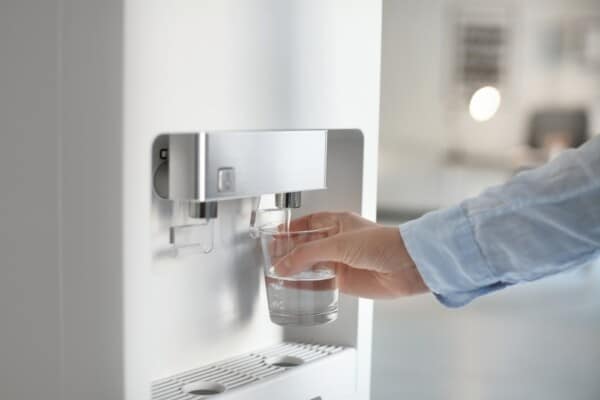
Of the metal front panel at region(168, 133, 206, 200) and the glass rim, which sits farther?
the glass rim

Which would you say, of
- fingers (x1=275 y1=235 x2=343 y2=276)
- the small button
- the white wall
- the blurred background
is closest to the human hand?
fingers (x1=275 y1=235 x2=343 y2=276)

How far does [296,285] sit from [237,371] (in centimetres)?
9

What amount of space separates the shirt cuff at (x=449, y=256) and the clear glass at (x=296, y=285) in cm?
9

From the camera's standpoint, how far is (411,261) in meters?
0.79

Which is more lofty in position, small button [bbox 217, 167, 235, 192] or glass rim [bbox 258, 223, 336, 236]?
small button [bbox 217, 167, 235, 192]

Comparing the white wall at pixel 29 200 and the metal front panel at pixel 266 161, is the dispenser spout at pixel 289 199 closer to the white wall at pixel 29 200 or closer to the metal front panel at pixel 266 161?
the metal front panel at pixel 266 161

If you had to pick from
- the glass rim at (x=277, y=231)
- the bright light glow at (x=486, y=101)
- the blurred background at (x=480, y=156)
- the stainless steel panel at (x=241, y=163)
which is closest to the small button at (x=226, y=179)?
the stainless steel panel at (x=241, y=163)

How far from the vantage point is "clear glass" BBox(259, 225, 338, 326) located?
2.62 ft

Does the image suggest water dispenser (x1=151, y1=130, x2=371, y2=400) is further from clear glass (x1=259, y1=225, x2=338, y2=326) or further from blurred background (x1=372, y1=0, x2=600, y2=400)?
blurred background (x1=372, y1=0, x2=600, y2=400)

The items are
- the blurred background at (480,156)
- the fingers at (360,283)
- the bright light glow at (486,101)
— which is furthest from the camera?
the bright light glow at (486,101)

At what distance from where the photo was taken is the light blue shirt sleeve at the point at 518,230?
69 cm

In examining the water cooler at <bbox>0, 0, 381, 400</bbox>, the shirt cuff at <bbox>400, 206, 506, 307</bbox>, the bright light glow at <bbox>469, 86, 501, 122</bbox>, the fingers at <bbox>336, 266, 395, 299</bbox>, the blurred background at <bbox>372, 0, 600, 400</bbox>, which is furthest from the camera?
the bright light glow at <bbox>469, 86, 501, 122</bbox>

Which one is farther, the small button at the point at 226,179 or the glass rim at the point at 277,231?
the glass rim at the point at 277,231

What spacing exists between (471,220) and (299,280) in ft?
0.55
